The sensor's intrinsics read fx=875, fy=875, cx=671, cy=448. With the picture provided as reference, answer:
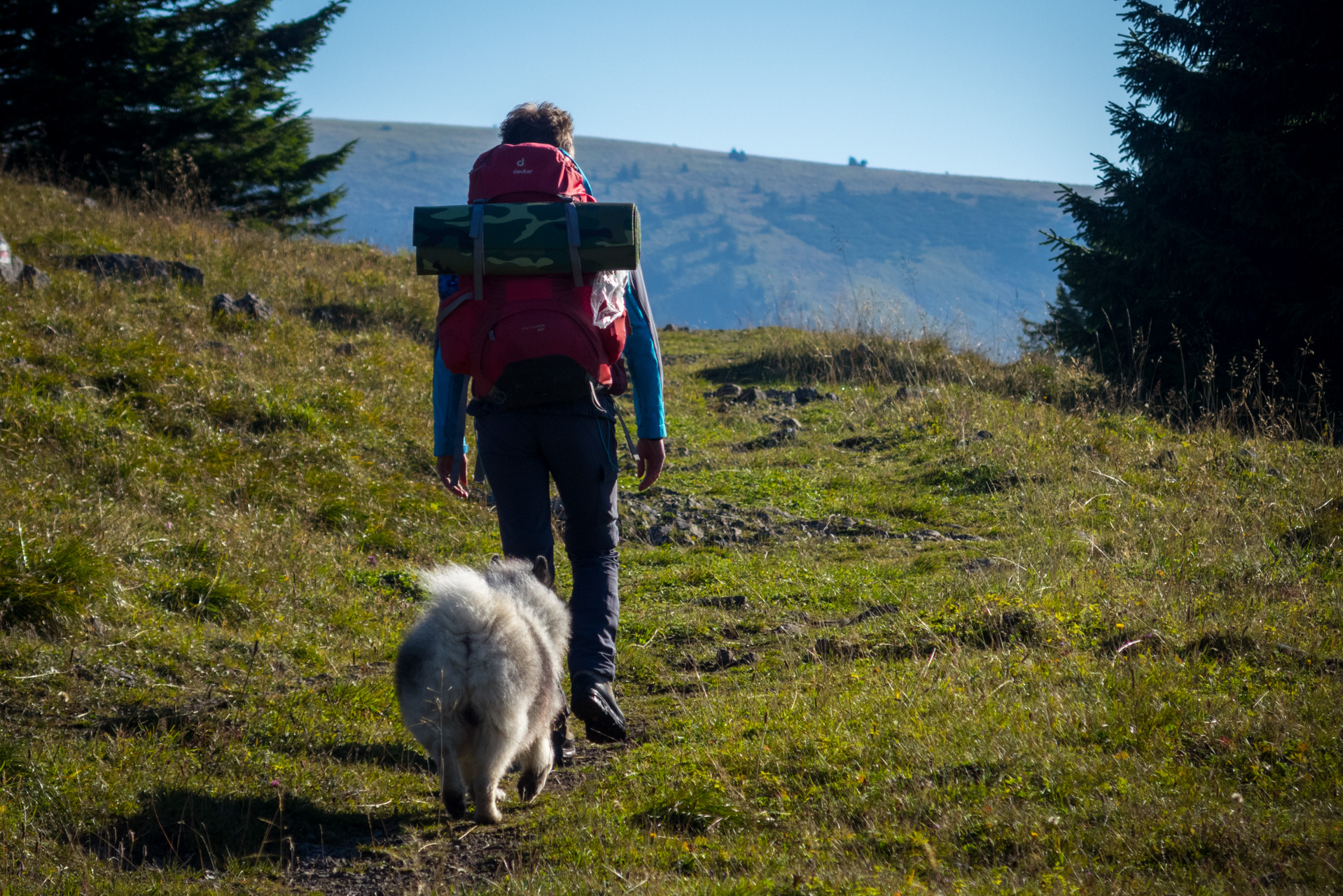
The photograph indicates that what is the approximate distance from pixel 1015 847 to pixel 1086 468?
Answer: 6065 mm

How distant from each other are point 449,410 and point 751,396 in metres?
8.98

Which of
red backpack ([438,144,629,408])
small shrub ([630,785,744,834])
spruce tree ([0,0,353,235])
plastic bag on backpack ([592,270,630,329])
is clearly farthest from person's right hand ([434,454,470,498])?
spruce tree ([0,0,353,235])

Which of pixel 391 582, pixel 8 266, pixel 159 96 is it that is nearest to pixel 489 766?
pixel 391 582

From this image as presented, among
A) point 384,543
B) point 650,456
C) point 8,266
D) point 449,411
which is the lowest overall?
point 384,543

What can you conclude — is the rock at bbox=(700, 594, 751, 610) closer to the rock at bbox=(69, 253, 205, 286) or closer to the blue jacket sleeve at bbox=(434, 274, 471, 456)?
the blue jacket sleeve at bbox=(434, 274, 471, 456)

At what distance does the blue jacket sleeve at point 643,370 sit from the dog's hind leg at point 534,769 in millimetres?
1325

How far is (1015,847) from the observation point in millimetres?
2600

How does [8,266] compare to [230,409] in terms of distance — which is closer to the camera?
[230,409]

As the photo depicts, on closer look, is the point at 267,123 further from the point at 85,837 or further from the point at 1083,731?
the point at 1083,731

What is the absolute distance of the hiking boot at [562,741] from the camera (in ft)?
12.2

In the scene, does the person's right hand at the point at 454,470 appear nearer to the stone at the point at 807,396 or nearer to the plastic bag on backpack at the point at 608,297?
the plastic bag on backpack at the point at 608,297

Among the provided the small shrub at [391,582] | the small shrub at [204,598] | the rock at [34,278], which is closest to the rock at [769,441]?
the small shrub at [391,582]

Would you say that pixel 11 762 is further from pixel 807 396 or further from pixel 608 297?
pixel 807 396

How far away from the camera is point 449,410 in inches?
148
